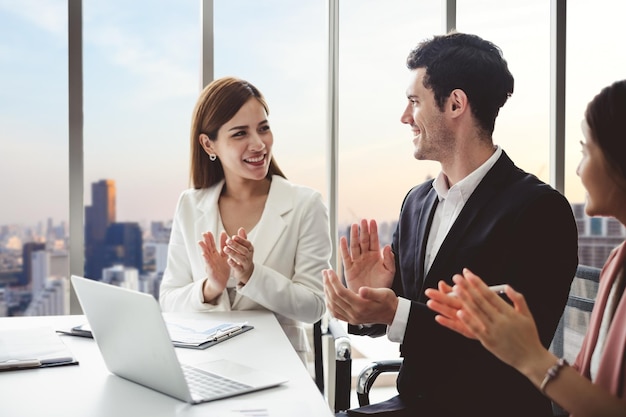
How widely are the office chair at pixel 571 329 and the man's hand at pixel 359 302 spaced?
283 mm

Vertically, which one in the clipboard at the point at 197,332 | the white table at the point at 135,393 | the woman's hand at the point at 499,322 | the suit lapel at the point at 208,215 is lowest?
the white table at the point at 135,393

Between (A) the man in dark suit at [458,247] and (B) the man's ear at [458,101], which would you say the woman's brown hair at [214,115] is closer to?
(A) the man in dark suit at [458,247]

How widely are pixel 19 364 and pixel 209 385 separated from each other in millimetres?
549

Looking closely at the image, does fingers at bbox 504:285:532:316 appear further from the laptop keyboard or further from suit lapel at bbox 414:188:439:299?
suit lapel at bbox 414:188:439:299

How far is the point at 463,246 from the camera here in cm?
190

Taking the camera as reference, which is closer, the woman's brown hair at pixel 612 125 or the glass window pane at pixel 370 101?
the woman's brown hair at pixel 612 125

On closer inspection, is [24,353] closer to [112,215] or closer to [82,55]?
[112,215]

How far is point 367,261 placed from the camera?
2.11m

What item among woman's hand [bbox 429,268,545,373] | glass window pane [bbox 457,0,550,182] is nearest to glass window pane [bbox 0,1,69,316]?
glass window pane [bbox 457,0,550,182]

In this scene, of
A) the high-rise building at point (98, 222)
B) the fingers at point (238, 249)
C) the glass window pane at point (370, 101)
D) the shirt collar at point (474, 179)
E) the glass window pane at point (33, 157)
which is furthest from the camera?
the glass window pane at point (370, 101)

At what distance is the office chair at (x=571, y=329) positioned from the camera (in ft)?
6.34

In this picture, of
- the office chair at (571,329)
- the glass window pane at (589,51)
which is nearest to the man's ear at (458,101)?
the office chair at (571,329)

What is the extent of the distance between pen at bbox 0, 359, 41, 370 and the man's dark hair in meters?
1.41

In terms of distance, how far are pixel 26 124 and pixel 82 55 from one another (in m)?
0.42
